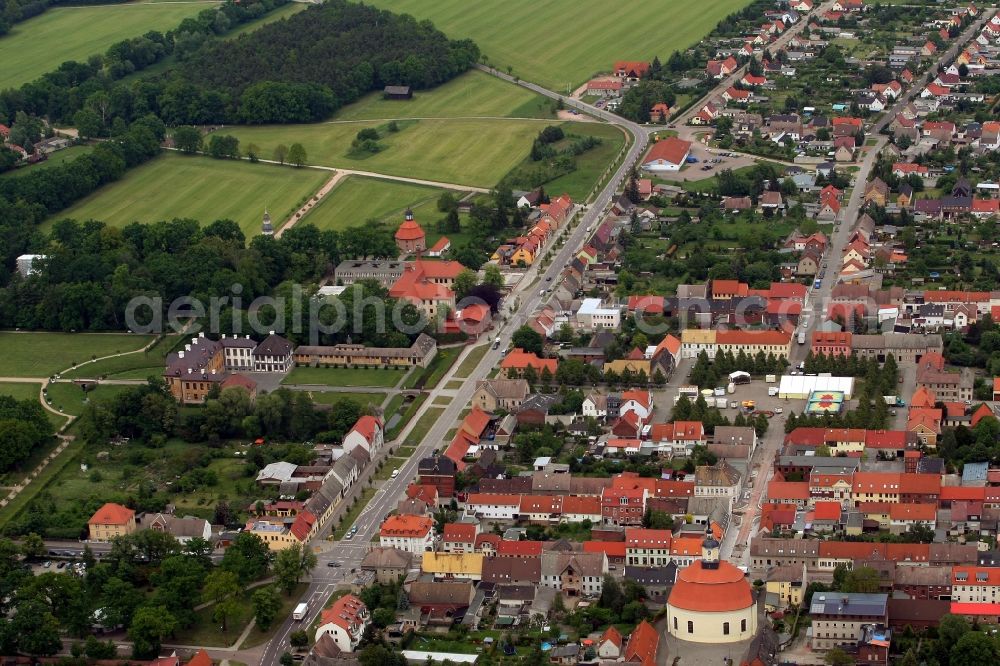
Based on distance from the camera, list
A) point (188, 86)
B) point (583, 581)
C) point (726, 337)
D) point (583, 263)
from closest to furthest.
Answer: point (583, 581) < point (726, 337) < point (583, 263) < point (188, 86)

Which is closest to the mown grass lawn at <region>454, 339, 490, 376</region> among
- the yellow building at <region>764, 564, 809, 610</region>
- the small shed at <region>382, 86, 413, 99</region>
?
the yellow building at <region>764, 564, 809, 610</region>

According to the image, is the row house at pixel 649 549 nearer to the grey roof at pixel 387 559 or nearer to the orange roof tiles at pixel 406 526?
the orange roof tiles at pixel 406 526

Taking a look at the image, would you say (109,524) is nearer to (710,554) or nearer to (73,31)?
(710,554)

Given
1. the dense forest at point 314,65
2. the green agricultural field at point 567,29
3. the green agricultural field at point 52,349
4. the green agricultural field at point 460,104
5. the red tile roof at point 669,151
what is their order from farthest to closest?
the green agricultural field at point 567,29
the green agricultural field at point 460,104
the dense forest at point 314,65
the red tile roof at point 669,151
the green agricultural field at point 52,349

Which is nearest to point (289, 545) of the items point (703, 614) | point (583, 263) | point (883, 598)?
point (703, 614)

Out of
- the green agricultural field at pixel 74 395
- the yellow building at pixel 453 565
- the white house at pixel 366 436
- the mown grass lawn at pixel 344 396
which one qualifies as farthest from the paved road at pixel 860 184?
the green agricultural field at pixel 74 395

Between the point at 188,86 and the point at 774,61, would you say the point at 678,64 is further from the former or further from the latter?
the point at 188,86

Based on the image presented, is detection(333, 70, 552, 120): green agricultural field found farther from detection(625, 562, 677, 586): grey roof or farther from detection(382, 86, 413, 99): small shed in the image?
detection(625, 562, 677, 586): grey roof
